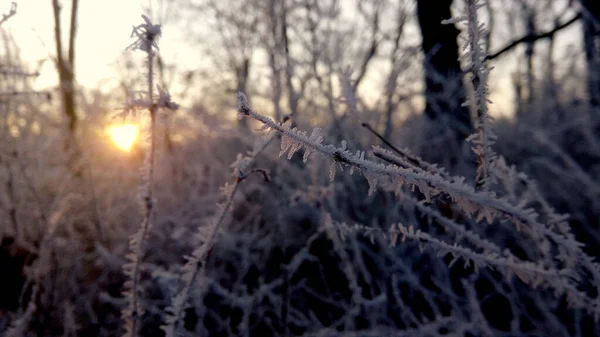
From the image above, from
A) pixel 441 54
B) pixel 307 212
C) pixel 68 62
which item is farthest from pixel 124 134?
pixel 441 54

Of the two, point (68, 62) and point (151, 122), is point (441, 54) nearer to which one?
point (151, 122)

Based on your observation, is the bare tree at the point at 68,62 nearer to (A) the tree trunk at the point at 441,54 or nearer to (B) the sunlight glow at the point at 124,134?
(B) the sunlight glow at the point at 124,134

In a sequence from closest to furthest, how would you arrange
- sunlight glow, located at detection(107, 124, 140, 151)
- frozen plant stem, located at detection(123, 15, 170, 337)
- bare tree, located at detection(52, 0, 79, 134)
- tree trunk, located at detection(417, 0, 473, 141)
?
frozen plant stem, located at detection(123, 15, 170, 337), tree trunk, located at detection(417, 0, 473, 141), sunlight glow, located at detection(107, 124, 140, 151), bare tree, located at detection(52, 0, 79, 134)

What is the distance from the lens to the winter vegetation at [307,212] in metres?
0.85

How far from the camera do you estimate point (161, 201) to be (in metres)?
2.84

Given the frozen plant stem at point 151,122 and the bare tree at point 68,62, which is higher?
the bare tree at point 68,62

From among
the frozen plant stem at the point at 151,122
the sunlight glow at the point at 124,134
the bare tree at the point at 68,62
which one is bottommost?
the frozen plant stem at the point at 151,122

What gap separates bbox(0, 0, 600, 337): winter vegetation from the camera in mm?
845

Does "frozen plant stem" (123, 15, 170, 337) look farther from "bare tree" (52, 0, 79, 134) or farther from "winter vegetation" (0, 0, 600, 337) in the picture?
"bare tree" (52, 0, 79, 134)

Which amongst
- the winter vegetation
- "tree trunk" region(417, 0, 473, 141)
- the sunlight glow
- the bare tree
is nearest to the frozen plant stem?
the winter vegetation

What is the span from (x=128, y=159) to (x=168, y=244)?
148cm

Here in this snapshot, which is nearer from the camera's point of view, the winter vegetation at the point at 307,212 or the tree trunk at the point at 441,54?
the winter vegetation at the point at 307,212

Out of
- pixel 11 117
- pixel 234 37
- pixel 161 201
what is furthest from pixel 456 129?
pixel 11 117

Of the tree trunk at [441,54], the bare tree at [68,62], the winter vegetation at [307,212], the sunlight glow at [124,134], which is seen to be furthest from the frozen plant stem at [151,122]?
the bare tree at [68,62]
